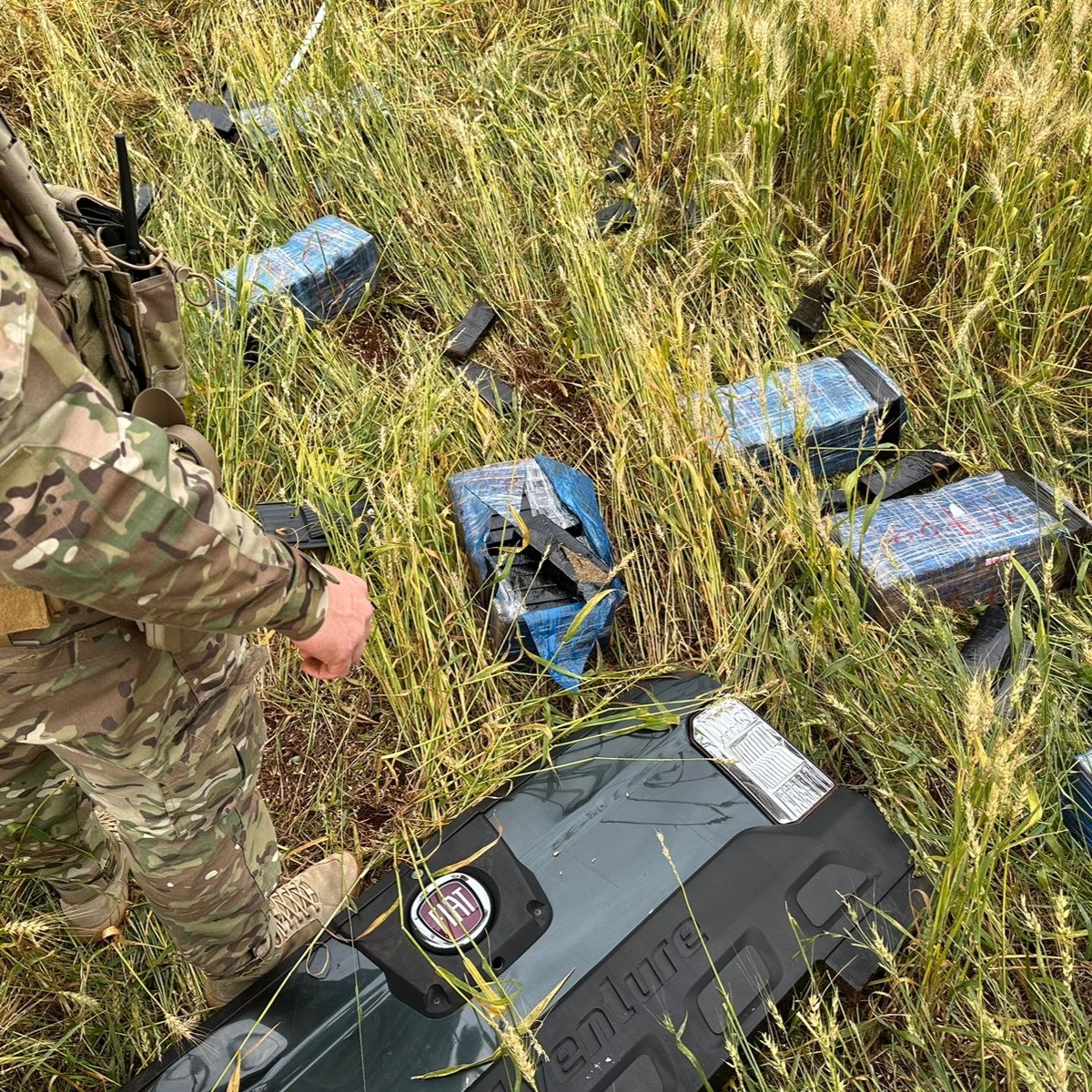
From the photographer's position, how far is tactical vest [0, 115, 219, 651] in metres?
1.06

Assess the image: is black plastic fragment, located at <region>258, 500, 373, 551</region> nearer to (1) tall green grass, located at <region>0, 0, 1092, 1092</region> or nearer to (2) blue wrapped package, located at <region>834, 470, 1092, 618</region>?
(1) tall green grass, located at <region>0, 0, 1092, 1092</region>

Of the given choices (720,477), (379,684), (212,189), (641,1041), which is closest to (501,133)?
(212,189)

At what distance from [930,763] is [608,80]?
2597mm

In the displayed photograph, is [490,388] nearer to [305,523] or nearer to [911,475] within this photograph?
[305,523]

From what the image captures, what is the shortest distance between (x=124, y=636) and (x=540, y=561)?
3.23 feet

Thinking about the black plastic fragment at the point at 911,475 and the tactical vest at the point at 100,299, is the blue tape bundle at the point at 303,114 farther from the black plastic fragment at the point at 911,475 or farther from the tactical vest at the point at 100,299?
the black plastic fragment at the point at 911,475

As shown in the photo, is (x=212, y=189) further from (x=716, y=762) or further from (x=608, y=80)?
(x=716, y=762)

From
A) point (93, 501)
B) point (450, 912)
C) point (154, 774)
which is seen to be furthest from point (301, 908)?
point (93, 501)

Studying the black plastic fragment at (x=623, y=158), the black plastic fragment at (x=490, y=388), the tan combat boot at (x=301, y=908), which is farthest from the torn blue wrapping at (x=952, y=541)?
the black plastic fragment at (x=623, y=158)

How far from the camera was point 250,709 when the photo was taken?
150 centimetres

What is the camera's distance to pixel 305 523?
2264 millimetres

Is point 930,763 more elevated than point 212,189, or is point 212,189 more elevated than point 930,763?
point 212,189

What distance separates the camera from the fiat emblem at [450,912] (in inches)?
59.7

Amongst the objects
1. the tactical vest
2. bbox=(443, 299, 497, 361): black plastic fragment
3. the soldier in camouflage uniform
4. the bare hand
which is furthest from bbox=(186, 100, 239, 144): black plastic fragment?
the bare hand
